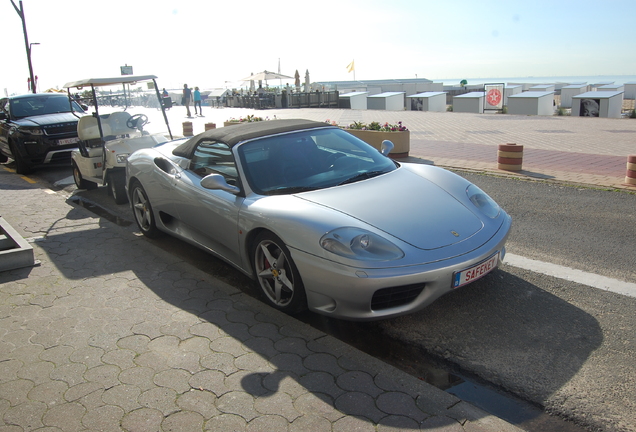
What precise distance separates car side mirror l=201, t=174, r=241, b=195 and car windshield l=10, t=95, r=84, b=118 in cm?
955

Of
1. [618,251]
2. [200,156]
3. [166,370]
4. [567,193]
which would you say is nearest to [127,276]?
[200,156]

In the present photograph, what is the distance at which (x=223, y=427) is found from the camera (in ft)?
8.95

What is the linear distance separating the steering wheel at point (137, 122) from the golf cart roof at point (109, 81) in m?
0.53

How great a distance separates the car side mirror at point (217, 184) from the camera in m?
4.26

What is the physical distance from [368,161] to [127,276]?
8.06ft

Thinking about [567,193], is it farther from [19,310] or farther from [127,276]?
[19,310]

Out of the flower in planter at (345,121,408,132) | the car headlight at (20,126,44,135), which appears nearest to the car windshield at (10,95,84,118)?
the car headlight at (20,126,44,135)

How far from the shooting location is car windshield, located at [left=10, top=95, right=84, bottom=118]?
12367 mm

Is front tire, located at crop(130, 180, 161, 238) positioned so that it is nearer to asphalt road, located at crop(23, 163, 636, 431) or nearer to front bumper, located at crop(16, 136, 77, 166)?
asphalt road, located at crop(23, 163, 636, 431)

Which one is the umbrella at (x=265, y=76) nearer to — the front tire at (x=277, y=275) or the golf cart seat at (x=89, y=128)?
the golf cart seat at (x=89, y=128)

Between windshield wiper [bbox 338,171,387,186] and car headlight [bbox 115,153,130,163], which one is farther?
car headlight [bbox 115,153,130,163]

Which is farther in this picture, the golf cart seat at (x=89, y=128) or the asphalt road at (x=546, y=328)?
the golf cart seat at (x=89, y=128)

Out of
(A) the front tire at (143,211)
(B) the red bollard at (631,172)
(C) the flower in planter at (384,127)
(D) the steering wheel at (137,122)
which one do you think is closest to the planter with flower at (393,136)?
(C) the flower in planter at (384,127)

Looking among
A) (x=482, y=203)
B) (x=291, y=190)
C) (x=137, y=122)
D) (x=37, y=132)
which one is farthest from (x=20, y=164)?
(x=482, y=203)
